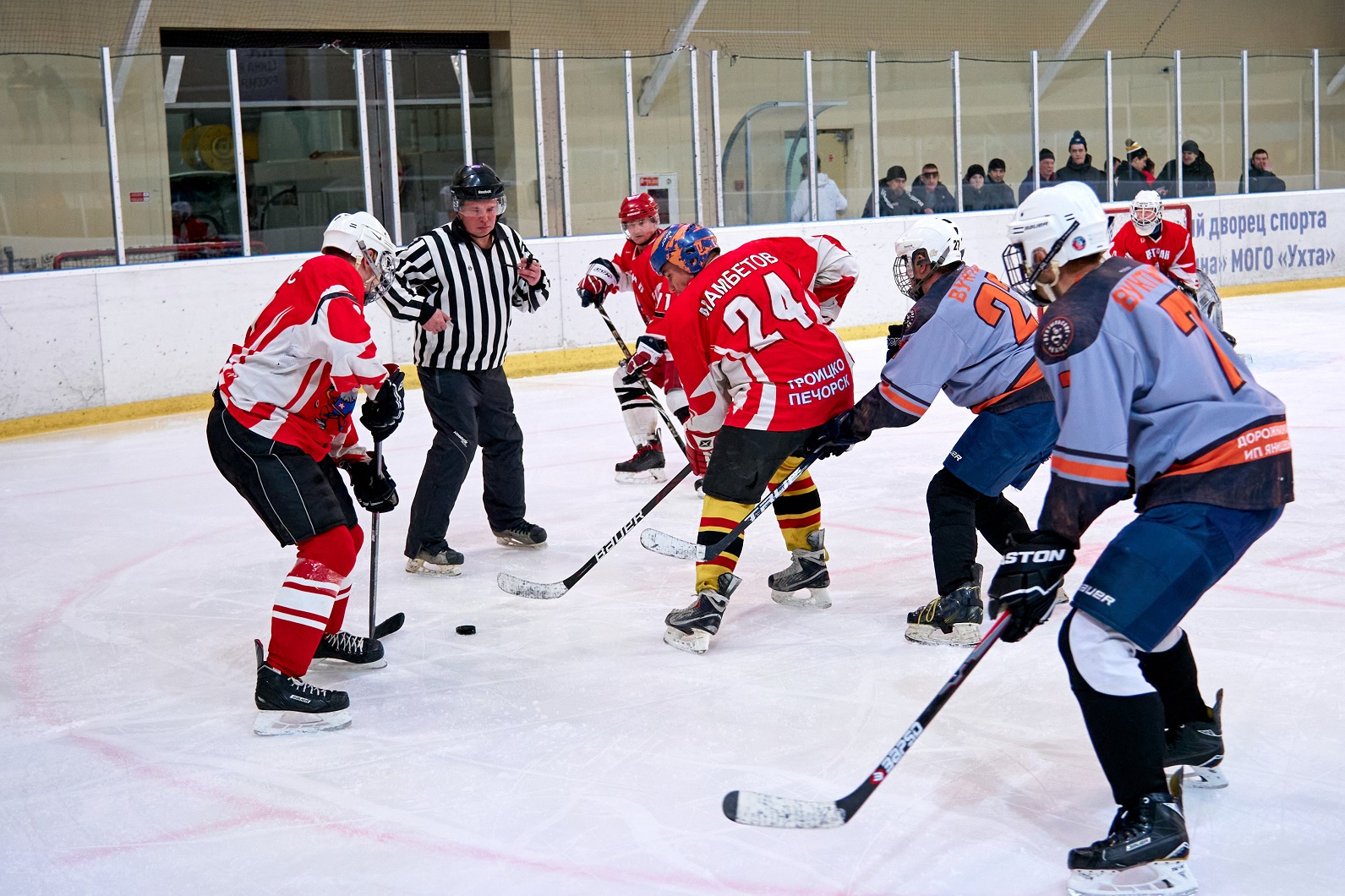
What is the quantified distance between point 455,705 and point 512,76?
6.59 metres

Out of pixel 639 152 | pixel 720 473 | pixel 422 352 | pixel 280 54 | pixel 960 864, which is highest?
pixel 280 54

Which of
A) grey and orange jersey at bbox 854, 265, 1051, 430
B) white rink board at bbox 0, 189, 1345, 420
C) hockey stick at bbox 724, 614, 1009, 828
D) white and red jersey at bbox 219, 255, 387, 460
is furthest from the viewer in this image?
white rink board at bbox 0, 189, 1345, 420

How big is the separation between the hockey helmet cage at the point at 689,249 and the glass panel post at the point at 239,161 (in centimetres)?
514

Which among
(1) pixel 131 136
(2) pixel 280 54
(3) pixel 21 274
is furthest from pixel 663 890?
(2) pixel 280 54

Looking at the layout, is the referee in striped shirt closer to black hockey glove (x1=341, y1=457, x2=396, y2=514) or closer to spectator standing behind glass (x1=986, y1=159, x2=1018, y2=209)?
black hockey glove (x1=341, y1=457, x2=396, y2=514)

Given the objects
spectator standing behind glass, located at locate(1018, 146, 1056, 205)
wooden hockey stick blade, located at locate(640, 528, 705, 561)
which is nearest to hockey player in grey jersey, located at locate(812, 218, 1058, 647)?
wooden hockey stick blade, located at locate(640, 528, 705, 561)

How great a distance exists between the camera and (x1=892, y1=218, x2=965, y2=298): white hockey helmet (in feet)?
11.0

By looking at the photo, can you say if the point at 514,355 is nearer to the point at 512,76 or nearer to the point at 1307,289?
the point at 512,76

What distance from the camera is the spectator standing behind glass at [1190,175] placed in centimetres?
1170

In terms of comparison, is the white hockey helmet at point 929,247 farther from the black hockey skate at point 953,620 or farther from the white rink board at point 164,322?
the white rink board at point 164,322

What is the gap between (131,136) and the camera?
774 cm

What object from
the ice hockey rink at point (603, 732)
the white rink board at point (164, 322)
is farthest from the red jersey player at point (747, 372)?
the white rink board at point (164, 322)

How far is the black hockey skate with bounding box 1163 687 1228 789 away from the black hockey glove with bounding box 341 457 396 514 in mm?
1849

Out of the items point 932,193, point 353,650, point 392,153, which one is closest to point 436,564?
point 353,650
